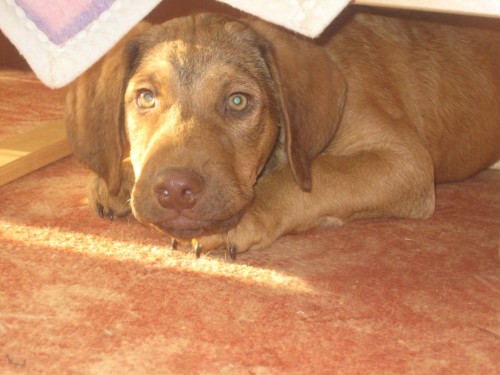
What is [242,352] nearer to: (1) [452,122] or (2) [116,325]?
(2) [116,325]

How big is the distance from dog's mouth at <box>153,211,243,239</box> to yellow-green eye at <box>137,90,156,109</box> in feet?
1.83

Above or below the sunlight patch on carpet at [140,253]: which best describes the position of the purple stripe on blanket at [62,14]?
above

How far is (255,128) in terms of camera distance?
3131mm

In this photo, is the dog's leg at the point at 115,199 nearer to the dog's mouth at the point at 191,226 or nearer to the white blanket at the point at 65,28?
the dog's mouth at the point at 191,226

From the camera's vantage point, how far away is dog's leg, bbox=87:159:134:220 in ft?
11.2

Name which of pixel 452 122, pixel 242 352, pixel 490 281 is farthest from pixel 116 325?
pixel 452 122

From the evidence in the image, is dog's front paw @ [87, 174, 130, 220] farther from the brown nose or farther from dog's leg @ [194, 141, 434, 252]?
the brown nose

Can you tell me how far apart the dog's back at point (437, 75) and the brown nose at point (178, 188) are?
127cm

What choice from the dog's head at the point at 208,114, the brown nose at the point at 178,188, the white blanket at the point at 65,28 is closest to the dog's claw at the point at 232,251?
the dog's head at the point at 208,114

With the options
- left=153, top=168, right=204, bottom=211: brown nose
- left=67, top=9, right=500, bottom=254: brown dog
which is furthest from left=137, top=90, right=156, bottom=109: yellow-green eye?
left=153, top=168, right=204, bottom=211: brown nose

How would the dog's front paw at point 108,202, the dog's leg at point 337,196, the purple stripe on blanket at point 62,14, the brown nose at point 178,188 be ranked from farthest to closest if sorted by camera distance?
the dog's front paw at point 108,202 < the dog's leg at point 337,196 < the brown nose at point 178,188 < the purple stripe on blanket at point 62,14

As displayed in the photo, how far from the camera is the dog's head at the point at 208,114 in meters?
2.77

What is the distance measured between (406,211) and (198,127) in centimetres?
116

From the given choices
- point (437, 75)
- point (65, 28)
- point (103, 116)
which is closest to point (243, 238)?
point (103, 116)
